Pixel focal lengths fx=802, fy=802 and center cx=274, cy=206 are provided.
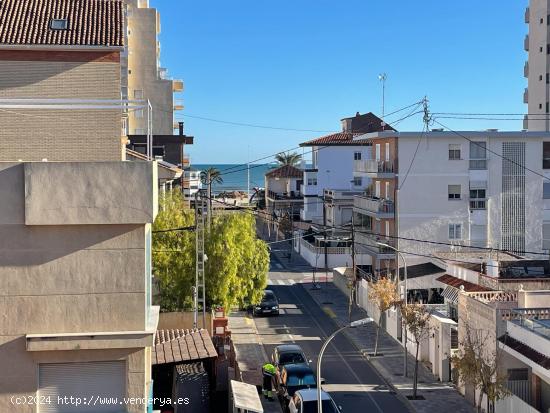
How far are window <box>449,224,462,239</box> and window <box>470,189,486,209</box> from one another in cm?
158

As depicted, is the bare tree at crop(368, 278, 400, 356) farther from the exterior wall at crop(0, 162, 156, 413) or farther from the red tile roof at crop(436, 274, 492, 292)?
the exterior wall at crop(0, 162, 156, 413)

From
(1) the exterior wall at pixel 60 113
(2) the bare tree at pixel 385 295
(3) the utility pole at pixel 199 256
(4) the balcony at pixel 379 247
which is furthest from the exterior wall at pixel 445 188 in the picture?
(1) the exterior wall at pixel 60 113

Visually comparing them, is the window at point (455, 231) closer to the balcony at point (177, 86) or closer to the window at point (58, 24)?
the balcony at point (177, 86)

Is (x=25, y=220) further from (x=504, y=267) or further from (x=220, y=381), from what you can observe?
(x=504, y=267)

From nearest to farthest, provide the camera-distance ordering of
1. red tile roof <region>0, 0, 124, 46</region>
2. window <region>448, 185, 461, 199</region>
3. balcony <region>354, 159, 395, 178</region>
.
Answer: red tile roof <region>0, 0, 124, 46</region> < window <region>448, 185, 461, 199</region> < balcony <region>354, 159, 395, 178</region>

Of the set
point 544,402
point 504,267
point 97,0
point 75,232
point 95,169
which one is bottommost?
point 544,402

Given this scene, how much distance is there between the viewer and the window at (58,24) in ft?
91.4

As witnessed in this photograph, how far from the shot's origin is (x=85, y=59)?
90.0ft

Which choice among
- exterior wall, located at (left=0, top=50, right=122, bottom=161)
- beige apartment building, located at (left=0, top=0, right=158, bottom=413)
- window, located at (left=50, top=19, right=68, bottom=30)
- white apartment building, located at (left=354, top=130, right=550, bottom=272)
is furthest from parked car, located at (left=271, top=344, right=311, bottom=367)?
white apartment building, located at (left=354, top=130, right=550, bottom=272)

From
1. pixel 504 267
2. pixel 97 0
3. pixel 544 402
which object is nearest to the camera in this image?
pixel 544 402

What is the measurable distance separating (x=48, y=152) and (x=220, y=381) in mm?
9694

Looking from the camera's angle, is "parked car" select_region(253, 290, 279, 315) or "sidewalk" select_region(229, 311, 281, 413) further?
A: "parked car" select_region(253, 290, 279, 315)

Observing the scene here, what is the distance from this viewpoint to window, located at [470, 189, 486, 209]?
52469 millimetres

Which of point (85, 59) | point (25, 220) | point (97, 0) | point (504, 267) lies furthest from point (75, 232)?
point (504, 267)
